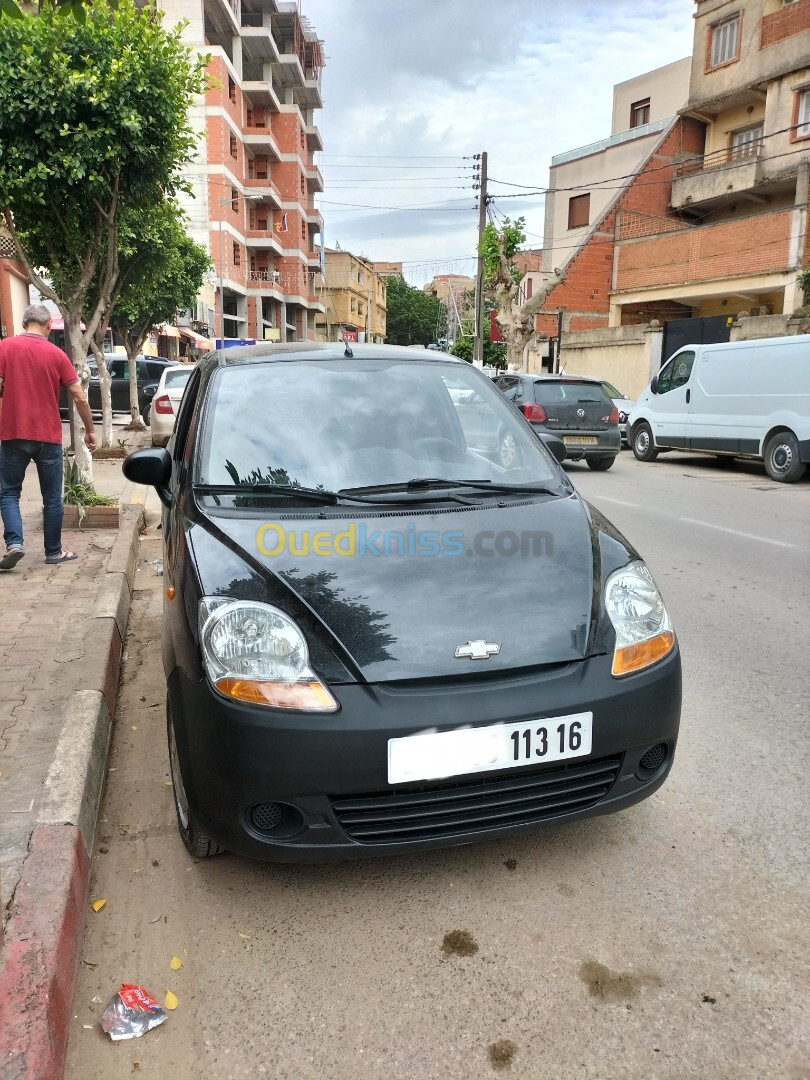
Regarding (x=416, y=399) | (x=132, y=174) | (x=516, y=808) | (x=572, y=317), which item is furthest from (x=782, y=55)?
(x=516, y=808)

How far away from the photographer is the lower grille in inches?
89.2

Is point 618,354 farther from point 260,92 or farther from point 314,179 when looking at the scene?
point 314,179

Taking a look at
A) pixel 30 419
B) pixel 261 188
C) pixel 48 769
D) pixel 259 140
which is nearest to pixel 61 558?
pixel 30 419

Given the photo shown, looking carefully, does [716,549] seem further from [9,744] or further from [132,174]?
[132,174]

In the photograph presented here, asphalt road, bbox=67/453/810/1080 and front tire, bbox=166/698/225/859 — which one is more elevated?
front tire, bbox=166/698/225/859

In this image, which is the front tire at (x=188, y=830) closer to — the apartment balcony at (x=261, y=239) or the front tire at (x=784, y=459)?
the front tire at (x=784, y=459)

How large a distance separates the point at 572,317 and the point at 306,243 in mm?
33663

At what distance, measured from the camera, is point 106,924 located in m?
2.44

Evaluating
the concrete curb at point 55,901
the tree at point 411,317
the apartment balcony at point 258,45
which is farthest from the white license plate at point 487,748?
the tree at point 411,317

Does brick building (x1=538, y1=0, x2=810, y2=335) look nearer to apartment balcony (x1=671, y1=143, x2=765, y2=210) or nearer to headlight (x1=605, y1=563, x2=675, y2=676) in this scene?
apartment balcony (x1=671, y1=143, x2=765, y2=210)

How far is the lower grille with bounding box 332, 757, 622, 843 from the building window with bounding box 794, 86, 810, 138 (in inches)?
1139

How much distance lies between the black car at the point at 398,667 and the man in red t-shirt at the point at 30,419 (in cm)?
342

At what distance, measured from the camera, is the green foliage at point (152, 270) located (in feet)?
37.2

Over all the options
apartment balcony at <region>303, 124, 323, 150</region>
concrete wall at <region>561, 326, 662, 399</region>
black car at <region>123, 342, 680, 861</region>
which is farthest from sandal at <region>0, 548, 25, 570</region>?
apartment balcony at <region>303, 124, 323, 150</region>
